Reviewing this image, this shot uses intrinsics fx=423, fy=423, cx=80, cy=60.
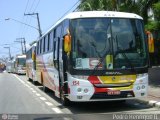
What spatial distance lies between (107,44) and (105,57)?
0.45 meters

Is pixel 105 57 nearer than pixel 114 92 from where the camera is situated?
No

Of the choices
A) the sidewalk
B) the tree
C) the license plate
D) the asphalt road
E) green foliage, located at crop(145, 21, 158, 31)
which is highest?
the tree

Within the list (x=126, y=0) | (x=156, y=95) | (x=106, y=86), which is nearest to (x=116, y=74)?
(x=106, y=86)

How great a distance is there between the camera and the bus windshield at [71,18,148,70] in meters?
13.4

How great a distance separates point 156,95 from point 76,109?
3854 mm

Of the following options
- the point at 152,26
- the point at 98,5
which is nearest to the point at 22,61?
the point at 98,5

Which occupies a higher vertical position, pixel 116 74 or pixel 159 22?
pixel 159 22

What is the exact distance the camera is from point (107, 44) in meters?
13.5

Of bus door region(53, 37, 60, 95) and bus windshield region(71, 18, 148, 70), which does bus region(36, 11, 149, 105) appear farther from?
bus door region(53, 37, 60, 95)

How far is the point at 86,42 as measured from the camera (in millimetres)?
13484

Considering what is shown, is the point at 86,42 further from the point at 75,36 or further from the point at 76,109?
the point at 76,109

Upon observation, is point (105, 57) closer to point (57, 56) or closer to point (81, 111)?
point (81, 111)

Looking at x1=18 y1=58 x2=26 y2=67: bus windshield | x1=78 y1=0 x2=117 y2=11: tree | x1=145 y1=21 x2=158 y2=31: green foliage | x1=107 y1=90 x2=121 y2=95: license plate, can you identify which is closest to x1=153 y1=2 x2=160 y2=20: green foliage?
x1=145 y1=21 x2=158 y2=31: green foliage

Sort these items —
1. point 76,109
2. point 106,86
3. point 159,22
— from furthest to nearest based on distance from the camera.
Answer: point 159,22
point 76,109
point 106,86
